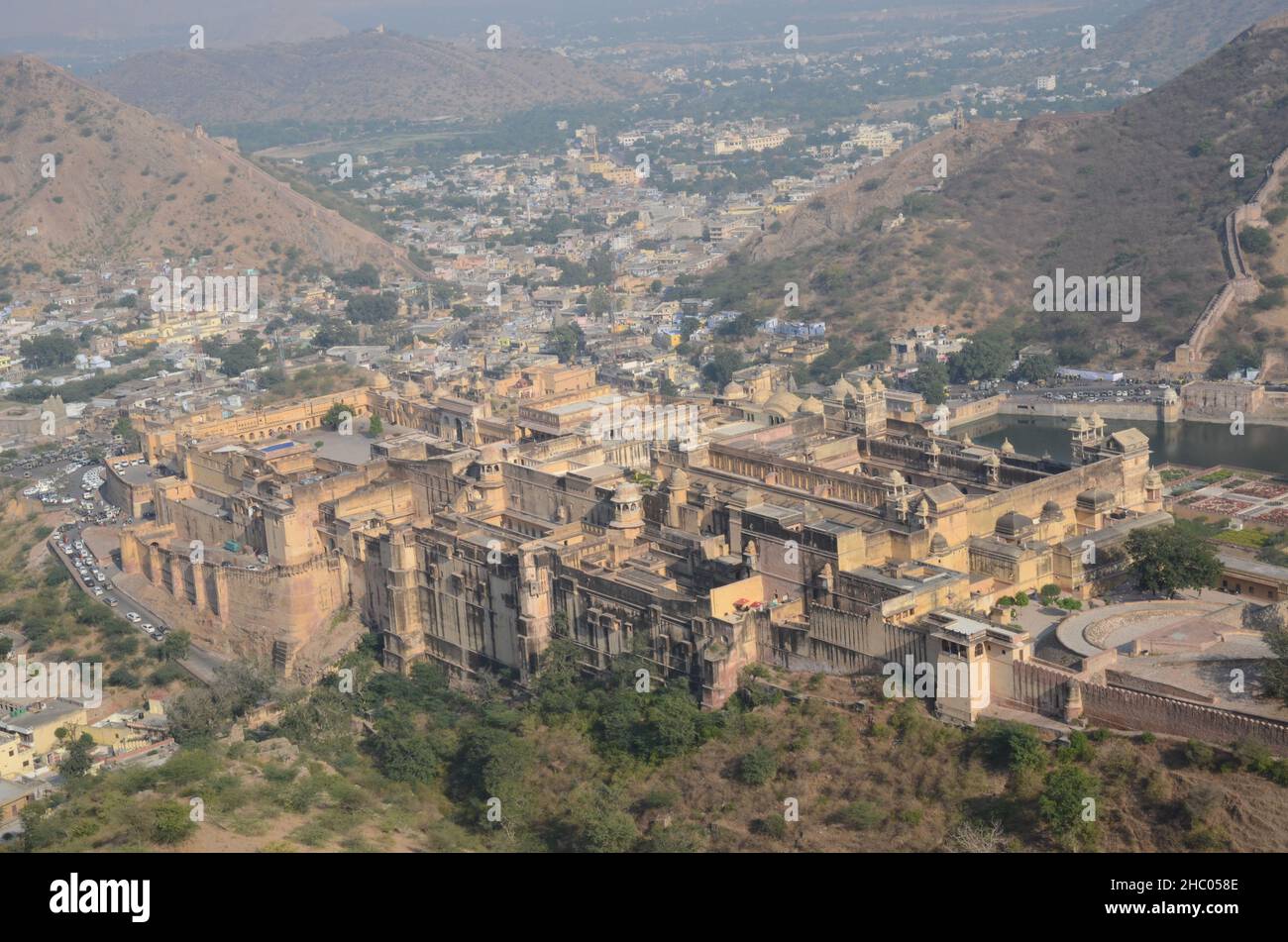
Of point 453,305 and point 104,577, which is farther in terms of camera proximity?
point 453,305

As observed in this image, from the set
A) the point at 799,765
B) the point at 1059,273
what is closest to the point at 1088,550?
the point at 799,765

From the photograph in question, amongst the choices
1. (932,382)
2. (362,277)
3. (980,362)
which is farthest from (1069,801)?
(362,277)

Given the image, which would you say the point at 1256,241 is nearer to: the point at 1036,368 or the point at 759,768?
the point at 1036,368

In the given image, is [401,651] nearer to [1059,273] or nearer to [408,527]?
[408,527]

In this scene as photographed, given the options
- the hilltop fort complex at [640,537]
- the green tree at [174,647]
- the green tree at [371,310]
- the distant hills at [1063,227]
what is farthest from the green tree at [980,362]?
the green tree at [174,647]

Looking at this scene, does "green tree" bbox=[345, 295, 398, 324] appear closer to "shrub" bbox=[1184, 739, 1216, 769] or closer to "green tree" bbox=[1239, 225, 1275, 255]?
"green tree" bbox=[1239, 225, 1275, 255]

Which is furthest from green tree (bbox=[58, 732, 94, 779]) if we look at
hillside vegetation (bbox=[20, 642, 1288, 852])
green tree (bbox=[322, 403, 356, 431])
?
Result: green tree (bbox=[322, 403, 356, 431])
